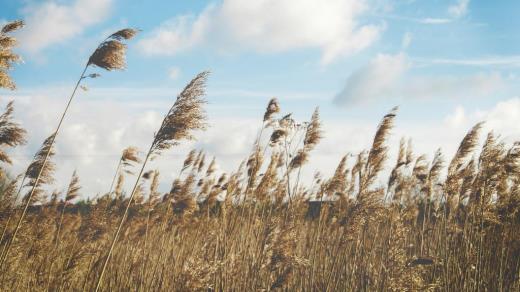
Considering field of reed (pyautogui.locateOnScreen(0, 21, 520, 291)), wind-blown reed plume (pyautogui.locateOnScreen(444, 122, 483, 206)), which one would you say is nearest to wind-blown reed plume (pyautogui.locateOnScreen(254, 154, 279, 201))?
field of reed (pyautogui.locateOnScreen(0, 21, 520, 291))

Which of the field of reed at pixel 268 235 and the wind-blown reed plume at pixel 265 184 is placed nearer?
the field of reed at pixel 268 235

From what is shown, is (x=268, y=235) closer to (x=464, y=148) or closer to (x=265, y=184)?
(x=265, y=184)

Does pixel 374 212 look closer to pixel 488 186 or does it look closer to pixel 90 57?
pixel 488 186

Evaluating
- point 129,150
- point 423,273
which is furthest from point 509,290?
point 129,150

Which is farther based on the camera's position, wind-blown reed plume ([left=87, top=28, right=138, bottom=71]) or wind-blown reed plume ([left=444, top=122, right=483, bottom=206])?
wind-blown reed plume ([left=444, top=122, right=483, bottom=206])

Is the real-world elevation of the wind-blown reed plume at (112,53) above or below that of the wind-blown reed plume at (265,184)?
above

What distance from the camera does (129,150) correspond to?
503 cm

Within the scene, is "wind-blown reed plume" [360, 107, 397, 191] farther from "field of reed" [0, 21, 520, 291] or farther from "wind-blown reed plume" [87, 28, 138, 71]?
"wind-blown reed plume" [87, 28, 138, 71]

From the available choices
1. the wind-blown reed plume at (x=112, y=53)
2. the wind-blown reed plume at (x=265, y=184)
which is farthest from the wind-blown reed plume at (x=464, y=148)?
the wind-blown reed plume at (x=112, y=53)

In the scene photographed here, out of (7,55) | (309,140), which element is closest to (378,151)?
(309,140)

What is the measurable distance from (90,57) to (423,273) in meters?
5.28

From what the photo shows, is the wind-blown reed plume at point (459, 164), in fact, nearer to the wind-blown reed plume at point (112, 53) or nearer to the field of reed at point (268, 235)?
the field of reed at point (268, 235)

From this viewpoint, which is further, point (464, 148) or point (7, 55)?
point (464, 148)

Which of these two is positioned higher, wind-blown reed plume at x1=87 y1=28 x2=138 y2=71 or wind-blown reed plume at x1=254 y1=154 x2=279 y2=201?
wind-blown reed plume at x1=87 y1=28 x2=138 y2=71
